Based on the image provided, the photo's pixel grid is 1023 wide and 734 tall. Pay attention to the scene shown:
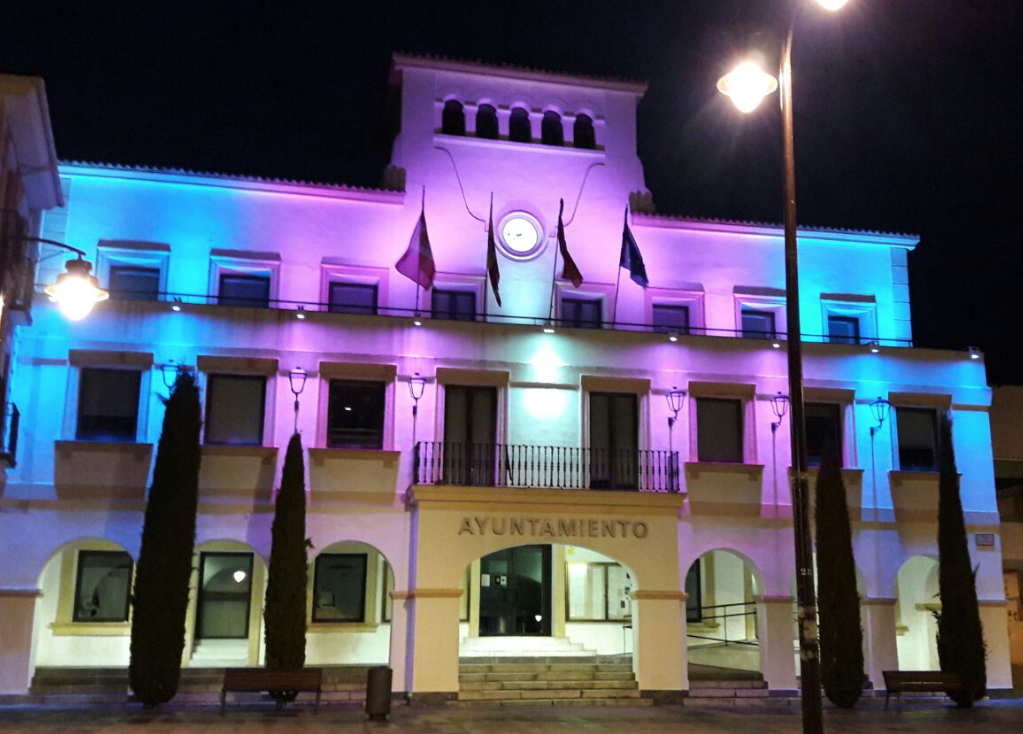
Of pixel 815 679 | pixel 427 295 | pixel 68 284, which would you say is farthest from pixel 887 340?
pixel 68 284

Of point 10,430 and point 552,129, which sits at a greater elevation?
point 552,129

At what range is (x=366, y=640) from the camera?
23.6m

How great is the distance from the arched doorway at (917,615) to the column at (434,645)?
11557 millimetres

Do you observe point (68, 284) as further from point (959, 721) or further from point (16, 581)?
point (959, 721)

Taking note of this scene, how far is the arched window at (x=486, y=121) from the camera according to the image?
2505 cm

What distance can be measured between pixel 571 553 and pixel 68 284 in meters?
14.4

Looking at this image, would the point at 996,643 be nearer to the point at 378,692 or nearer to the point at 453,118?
the point at 378,692

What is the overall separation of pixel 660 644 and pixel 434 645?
4.58 m

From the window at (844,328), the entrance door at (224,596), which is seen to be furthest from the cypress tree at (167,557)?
the window at (844,328)

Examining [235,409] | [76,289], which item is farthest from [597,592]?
[76,289]

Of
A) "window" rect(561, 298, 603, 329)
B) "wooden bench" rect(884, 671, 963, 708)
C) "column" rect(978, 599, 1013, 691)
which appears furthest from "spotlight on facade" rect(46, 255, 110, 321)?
"column" rect(978, 599, 1013, 691)

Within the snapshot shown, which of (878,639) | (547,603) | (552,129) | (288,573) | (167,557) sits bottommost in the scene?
(878,639)

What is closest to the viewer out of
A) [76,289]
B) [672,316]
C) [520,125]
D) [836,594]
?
[76,289]

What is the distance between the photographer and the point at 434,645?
20500mm
